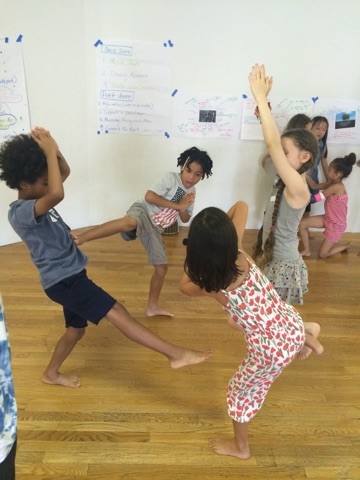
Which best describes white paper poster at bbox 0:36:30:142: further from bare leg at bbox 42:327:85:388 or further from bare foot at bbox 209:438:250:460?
bare foot at bbox 209:438:250:460

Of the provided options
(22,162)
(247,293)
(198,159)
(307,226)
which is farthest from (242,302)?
(307,226)

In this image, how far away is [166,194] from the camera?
2.19 m

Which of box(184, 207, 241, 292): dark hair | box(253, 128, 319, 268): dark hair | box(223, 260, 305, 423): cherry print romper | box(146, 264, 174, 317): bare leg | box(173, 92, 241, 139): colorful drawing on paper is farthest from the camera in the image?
box(173, 92, 241, 139): colorful drawing on paper

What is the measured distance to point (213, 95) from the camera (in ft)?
10.8

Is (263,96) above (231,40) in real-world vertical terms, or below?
below

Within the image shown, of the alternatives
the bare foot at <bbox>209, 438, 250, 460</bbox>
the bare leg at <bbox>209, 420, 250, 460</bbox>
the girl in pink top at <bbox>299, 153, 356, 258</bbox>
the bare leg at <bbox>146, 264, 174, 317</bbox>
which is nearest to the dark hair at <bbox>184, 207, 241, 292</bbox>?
the bare leg at <bbox>209, 420, 250, 460</bbox>

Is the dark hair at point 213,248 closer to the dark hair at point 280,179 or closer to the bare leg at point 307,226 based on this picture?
the dark hair at point 280,179

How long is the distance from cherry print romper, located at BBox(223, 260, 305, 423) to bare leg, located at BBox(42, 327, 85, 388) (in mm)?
819

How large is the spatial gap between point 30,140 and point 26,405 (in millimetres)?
1136

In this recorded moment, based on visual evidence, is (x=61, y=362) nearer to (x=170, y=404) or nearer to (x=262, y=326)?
(x=170, y=404)

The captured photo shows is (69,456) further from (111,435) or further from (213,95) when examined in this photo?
(213,95)

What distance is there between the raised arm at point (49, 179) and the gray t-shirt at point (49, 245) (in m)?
0.09

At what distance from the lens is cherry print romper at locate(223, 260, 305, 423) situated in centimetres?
119

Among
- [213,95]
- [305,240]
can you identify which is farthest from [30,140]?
[305,240]
